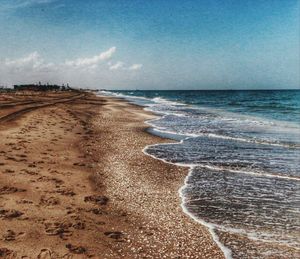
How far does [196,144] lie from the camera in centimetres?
1730

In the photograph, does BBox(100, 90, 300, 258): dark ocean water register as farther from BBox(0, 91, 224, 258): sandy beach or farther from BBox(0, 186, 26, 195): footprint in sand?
BBox(0, 186, 26, 195): footprint in sand

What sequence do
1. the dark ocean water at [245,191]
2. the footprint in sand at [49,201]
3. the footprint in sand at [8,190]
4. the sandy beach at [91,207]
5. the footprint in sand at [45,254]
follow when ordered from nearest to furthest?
the footprint in sand at [45,254] → the sandy beach at [91,207] → the dark ocean water at [245,191] → the footprint in sand at [49,201] → the footprint in sand at [8,190]

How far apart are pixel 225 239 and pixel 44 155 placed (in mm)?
8612

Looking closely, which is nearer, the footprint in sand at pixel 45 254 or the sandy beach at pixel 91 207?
the footprint in sand at pixel 45 254

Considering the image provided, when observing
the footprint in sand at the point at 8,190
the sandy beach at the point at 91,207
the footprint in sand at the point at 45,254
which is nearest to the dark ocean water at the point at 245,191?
the sandy beach at the point at 91,207

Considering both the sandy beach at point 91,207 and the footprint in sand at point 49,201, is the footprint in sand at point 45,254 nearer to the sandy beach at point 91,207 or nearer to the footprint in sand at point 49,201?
the sandy beach at point 91,207

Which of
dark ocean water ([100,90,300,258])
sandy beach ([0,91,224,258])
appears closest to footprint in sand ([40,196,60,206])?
sandy beach ([0,91,224,258])

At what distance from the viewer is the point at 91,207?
7.71m

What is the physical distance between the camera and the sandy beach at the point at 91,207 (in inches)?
228

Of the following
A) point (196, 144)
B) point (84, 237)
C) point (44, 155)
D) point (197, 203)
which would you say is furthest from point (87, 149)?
point (84, 237)

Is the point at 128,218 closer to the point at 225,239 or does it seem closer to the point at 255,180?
the point at 225,239

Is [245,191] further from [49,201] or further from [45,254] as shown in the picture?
[45,254]

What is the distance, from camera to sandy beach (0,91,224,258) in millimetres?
5793

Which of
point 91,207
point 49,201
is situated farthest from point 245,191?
point 49,201
